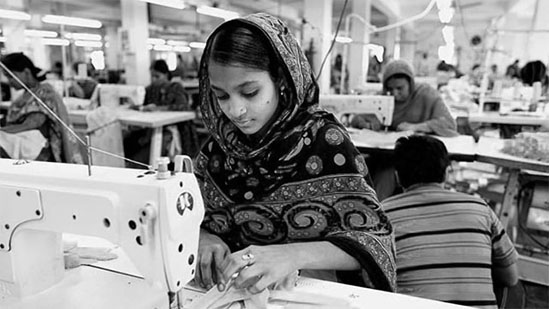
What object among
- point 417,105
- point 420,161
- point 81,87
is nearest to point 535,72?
point 417,105

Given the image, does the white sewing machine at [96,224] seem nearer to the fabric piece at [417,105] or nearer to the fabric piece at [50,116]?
the fabric piece at [50,116]

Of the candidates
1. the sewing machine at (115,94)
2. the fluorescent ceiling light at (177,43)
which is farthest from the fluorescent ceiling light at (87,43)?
the sewing machine at (115,94)

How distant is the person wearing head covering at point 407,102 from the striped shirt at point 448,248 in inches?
76.9

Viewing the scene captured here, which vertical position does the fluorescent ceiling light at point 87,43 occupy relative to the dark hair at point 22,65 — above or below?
above

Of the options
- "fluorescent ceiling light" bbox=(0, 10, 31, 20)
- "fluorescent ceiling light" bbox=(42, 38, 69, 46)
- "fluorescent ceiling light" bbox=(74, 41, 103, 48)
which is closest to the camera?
"fluorescent ceiling light" bbox=(0, 10, 31, 20)

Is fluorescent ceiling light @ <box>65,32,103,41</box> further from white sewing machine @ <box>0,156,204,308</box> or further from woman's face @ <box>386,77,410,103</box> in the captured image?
white sewing machine @ <box>0,156,204,308</box>

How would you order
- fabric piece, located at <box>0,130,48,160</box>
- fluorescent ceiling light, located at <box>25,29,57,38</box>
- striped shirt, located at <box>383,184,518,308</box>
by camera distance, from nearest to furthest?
striped shirt, located at <box>383,184,518,308</box>
fabric piece, located at <box>0,130,48,160</box>
fluorescent ceiling light, located at <box>25,29,57,38</box>

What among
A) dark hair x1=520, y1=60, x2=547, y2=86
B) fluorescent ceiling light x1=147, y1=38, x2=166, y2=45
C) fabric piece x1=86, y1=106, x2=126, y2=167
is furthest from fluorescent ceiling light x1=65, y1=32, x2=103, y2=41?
dark hair x1=520, y1=60, x2=547, y2=86

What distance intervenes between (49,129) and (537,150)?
3.26 metres

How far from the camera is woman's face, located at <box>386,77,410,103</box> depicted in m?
3.65

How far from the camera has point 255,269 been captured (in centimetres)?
92

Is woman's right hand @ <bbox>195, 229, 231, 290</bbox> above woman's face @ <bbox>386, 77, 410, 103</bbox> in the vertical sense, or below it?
below

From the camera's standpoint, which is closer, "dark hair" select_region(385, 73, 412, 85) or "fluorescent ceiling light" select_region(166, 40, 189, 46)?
"dark hair" select_region(385, 73, 412, 85)

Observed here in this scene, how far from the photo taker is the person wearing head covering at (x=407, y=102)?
358 centimetres
